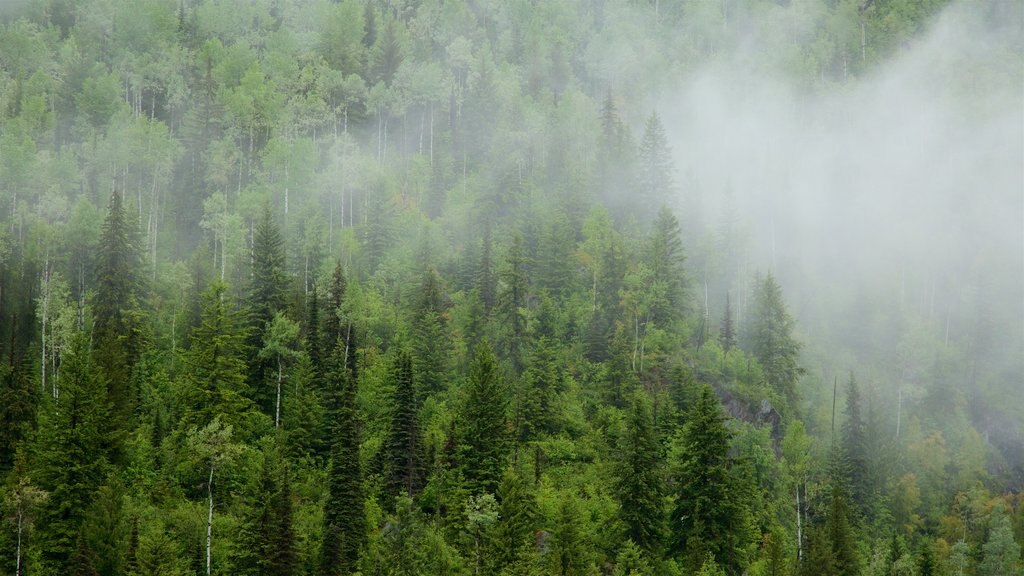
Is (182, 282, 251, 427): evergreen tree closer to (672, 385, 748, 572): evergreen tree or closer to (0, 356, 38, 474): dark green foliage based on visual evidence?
(0, 356, 38, 474): dark green foliage

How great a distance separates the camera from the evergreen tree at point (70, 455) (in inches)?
2213

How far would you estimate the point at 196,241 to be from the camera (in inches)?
4478

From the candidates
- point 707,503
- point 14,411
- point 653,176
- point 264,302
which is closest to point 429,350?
point 264,302

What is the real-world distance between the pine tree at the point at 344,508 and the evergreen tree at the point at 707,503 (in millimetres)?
21539

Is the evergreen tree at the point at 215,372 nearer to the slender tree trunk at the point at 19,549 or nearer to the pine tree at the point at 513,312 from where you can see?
the slender tree trunk at the point at 19,549

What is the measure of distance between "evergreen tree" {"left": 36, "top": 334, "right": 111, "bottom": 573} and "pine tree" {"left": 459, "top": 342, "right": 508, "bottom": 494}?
24219mm

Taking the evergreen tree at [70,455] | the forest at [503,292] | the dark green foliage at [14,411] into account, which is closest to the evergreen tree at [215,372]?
the forest at [503,292]

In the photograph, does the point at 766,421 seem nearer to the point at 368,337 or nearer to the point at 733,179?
the point at 368,337

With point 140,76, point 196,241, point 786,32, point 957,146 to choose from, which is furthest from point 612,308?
point 786,32

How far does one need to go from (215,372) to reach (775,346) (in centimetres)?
5548

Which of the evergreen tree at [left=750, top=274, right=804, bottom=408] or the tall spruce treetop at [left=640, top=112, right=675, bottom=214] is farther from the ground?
the tall spruce treetop at [left=640, top=112, right=675, bottom=214]

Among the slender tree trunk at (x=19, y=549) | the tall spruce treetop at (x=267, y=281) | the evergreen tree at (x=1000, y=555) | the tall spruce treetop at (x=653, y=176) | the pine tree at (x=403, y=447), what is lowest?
the evergreen tree at (x=1000, y=555)

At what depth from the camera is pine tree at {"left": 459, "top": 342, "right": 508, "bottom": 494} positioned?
66.9 metres

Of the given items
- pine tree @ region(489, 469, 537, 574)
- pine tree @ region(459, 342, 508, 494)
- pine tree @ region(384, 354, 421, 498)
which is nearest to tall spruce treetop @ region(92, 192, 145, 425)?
pine tree @ region(384, 354, 421, 498)
